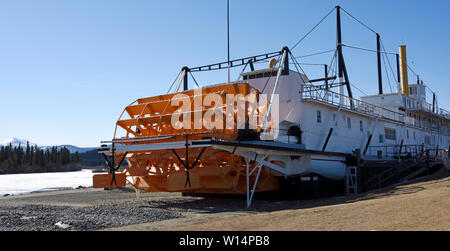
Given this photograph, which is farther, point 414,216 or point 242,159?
point 242,159

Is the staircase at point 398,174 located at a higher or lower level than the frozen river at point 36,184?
higher

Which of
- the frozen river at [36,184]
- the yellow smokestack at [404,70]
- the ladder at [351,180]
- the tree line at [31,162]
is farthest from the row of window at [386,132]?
the tree line at [31,162]

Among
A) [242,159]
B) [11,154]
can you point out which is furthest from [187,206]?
[11,154]

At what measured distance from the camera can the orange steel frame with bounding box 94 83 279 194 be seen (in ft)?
43.1

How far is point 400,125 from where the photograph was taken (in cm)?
2430

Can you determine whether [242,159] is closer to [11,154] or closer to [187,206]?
[187,206]

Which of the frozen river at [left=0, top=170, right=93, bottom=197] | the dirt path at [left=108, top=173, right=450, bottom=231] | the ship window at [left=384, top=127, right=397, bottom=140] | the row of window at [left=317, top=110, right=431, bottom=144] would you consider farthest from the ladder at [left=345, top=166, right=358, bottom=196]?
the frozen river at [left=0, top=170, right=93, bottom=197]

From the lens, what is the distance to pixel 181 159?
15.2m

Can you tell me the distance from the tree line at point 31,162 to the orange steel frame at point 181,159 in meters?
78.8

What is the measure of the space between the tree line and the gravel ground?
275 feet

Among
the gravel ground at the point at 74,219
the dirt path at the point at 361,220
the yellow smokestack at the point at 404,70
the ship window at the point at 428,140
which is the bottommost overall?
the gravel ground at the point at 74,219

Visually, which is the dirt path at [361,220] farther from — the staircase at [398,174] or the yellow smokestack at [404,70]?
the yellow smokestack at [404,70]

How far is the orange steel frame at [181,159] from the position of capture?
13125mm
